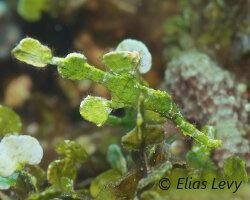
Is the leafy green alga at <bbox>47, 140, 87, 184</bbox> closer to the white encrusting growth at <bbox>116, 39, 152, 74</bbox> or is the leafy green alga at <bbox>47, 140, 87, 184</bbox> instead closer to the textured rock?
the white encrusting growth at <bbox>116, 39, 152, 74</bbox>

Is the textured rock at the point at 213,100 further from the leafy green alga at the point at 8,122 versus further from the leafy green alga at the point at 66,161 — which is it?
the leafy green alga at the point at 8,122

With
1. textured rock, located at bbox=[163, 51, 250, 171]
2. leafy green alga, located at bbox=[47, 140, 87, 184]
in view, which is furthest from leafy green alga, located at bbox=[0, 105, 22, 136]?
textured rock, located at bbox=[163, 51, 250, 171]

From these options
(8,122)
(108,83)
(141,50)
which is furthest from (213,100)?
(8,122)

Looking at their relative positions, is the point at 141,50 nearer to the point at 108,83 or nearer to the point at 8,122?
the point at 108,83

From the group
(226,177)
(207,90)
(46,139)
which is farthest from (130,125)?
(46,139)

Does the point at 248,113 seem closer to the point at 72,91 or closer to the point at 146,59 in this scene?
the point at 146,59

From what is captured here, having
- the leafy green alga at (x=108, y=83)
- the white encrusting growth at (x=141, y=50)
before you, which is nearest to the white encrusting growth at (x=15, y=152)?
the leafy green alga at (x=108, y=83)

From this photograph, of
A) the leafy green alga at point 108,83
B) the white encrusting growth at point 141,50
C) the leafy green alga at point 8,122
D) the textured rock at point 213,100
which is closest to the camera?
the leafy green alga at point 108,83

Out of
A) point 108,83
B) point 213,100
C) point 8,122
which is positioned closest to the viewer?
point 108,83
